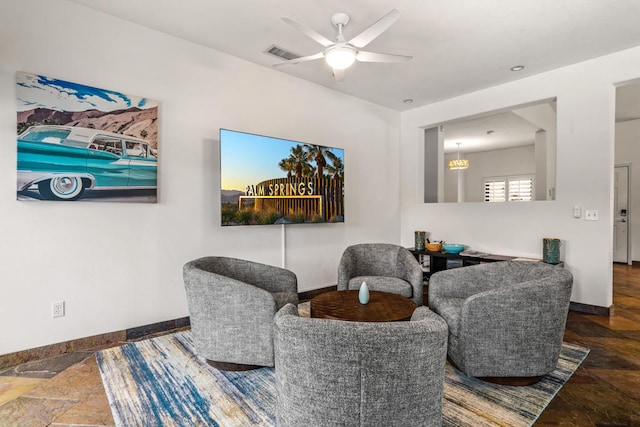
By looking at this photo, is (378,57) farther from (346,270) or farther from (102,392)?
(102,392)

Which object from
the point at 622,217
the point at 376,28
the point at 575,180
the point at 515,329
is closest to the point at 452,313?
the point at 515,329

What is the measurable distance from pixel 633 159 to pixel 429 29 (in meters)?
6.22

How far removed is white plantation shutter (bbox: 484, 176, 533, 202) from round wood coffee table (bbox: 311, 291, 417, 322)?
7296mm

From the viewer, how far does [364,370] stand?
3.88ft

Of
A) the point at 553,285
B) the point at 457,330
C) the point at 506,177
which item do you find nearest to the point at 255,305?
the point at 457,330

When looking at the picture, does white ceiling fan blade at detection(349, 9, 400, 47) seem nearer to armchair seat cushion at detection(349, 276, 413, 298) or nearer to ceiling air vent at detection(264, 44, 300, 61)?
ceiling air vent at detection(264, 44, 300, 61)

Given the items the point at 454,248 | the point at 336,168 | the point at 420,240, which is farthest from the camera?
the point at 420,240

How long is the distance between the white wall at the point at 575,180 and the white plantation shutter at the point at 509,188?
4.67 meters

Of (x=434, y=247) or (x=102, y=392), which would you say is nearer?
(x=102, y=392)

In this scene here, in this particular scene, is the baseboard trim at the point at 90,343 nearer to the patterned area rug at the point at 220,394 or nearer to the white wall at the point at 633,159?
the patterned area rug at the point at 220,394

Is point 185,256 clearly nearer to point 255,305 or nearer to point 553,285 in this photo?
point 255,305

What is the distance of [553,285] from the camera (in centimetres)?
199

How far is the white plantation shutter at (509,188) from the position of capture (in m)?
8.56

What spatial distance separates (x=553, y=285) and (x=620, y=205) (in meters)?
6.64
